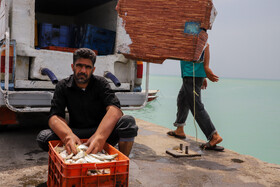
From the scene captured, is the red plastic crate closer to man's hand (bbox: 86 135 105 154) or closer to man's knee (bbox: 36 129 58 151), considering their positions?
man's hand (bbox: 86 135 105 154)

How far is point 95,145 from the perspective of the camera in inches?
93.6

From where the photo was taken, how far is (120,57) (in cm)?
431

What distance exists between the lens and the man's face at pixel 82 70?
2699 millimetres

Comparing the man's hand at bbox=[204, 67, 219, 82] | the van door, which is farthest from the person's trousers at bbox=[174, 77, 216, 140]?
the van door

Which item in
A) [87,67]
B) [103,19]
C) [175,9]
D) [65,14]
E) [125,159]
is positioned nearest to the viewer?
[125,159]

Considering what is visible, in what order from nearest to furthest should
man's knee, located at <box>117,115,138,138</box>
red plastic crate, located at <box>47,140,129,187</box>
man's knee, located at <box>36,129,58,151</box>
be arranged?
red plastic crate, located at <box>47,140,129,187</box>
man's knee, located at <box>36,129,58,151</box>
man's knee, located at <box>117,115,138,138</box>

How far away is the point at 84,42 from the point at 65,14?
Result: 2205 mm

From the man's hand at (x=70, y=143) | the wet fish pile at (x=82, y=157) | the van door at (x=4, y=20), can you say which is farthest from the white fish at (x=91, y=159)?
the van door at (x=4, y=20)

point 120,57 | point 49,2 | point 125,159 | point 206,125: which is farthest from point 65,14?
point 125,159

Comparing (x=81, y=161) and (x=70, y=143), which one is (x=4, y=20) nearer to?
(x=70, y=143)

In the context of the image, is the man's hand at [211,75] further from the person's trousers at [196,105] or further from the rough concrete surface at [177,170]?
the rough concrete surface at [177,170]

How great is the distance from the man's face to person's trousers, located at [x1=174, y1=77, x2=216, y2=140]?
2.21 metres

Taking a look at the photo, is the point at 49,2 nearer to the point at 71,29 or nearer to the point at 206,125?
the point at 71,29

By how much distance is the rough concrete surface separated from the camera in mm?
2863
